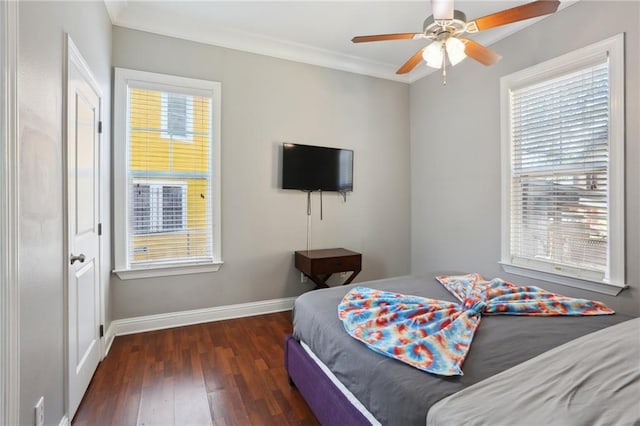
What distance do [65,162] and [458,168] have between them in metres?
3.48

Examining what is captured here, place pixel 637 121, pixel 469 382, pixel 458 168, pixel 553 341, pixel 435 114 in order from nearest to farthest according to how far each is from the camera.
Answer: pixel 469 382
pixel 553 341
pixel 637 121
pixel 458 168
pixel 435 114

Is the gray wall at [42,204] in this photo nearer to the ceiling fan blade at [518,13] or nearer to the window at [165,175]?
the window at [165,175]

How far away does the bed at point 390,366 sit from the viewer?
1.04 meters

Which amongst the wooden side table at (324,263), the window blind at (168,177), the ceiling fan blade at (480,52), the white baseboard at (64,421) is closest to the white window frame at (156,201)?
the window blind at (168,177)

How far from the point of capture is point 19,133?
110 cm

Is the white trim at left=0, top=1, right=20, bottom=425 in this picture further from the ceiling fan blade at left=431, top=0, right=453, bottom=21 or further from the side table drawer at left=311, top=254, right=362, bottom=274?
the side table drawer at left=311, top=254, right=362, bottom=274

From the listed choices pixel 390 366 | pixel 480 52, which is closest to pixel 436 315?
pixel 390 366

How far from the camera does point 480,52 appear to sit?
2.04 m

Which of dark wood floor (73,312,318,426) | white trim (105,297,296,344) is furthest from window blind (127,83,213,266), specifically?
dark wood floor (73,312,318,426)

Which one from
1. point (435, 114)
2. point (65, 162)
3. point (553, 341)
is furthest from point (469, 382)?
point (435, 114)

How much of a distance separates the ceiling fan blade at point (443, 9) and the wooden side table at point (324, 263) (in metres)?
2.25

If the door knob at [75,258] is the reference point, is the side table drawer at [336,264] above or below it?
below

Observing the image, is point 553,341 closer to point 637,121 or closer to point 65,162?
point 637,121

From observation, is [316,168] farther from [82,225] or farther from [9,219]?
[9,219]
